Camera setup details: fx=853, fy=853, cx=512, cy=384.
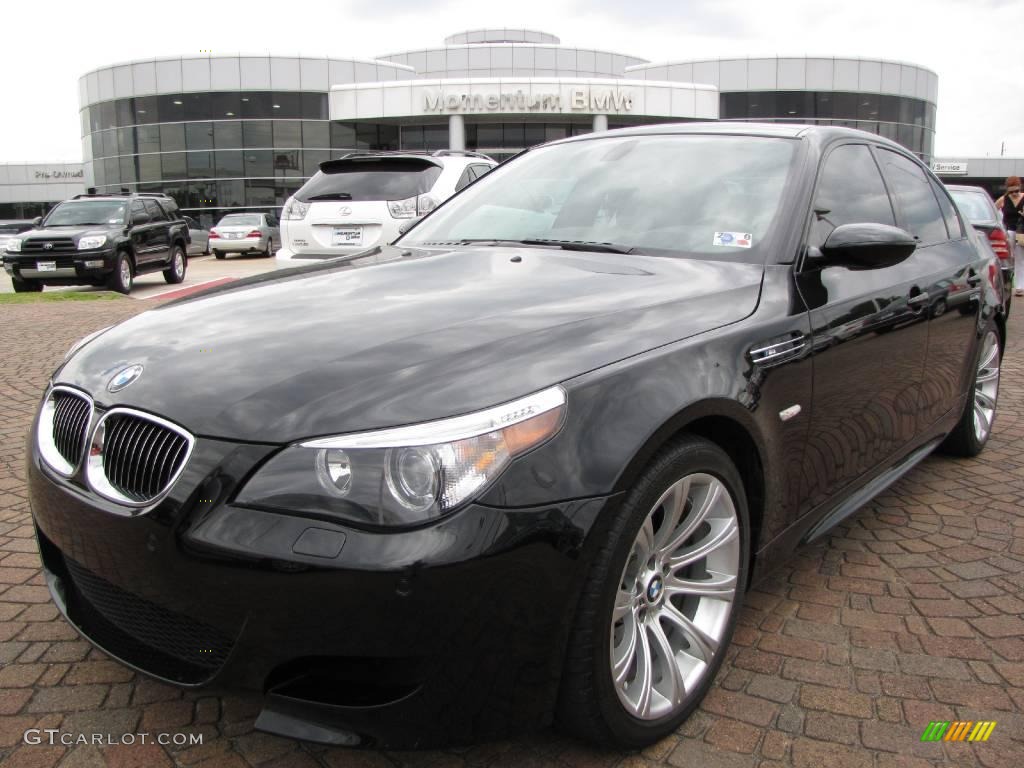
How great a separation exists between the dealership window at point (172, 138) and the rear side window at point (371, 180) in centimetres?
3676

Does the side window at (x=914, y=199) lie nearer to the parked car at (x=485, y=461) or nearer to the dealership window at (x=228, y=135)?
the parked car at (x=485, y=461)

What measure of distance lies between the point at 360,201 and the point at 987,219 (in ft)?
24.8

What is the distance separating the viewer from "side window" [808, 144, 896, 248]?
2982 millimetres

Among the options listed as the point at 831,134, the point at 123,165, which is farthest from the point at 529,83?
the point at 831,134

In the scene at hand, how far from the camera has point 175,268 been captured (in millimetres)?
17797

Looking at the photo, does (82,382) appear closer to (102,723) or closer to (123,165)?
(102,723)

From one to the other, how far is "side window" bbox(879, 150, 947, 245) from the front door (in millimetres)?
152

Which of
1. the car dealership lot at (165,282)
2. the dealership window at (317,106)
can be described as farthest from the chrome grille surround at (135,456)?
the dealership window at (317,106)

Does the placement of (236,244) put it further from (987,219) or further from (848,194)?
(848,194)

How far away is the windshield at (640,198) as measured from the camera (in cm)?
291

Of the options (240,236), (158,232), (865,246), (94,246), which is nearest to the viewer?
(865,246)

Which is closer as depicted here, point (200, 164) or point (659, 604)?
point (659, 604)

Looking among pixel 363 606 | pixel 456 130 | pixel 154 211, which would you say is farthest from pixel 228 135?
pixel 363 606

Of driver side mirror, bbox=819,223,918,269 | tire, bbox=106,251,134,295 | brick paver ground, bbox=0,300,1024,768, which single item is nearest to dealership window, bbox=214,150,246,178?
tire, bbox=106,251,134,295
